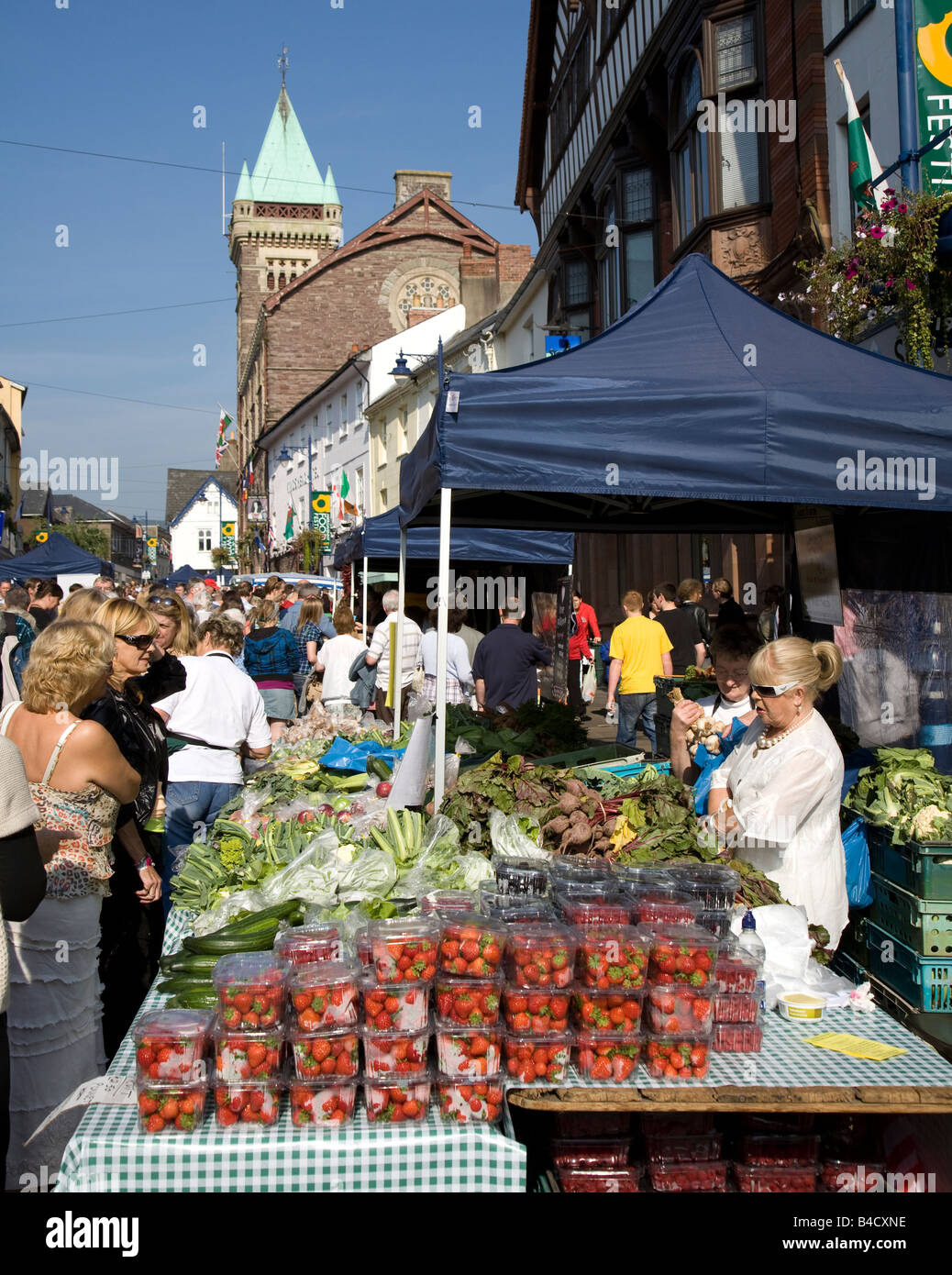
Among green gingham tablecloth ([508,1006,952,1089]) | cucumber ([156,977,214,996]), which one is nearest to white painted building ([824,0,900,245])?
green gingham tablecloth ([508,1006,952,1089])

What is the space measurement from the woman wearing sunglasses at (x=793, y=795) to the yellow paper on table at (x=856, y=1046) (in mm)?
873

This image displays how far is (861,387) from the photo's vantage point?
5.03 metres

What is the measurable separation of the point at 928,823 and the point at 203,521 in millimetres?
95825

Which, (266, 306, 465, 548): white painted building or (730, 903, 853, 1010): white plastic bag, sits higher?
(266, 306, 465, 548): white painted building

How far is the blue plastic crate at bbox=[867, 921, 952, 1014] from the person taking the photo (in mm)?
4375

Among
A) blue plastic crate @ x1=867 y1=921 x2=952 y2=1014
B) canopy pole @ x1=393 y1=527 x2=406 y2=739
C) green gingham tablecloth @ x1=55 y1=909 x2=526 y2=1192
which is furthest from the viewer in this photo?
canopy pole @ x1=393 y1=527 x2=406 y2=739

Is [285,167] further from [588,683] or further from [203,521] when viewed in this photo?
[588,683]

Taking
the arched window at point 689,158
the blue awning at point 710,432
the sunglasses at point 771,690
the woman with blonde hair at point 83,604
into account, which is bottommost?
the sunglasses at point 771,690

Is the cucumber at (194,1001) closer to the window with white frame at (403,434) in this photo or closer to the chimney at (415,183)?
the window with white frame at (403,434)

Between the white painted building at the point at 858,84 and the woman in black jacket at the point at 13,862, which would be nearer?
the woman in black jacket at the point at 13,862

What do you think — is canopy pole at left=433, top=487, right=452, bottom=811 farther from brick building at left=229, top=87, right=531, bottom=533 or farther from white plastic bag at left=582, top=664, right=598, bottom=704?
brick building at left=229, top=87, right=531, bottom=533

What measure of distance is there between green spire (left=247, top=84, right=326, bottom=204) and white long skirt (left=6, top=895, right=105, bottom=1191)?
271 ft

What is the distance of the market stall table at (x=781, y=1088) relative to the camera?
2.98 meters

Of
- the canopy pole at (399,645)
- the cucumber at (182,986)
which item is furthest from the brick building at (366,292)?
the cucumber at (182,986)
